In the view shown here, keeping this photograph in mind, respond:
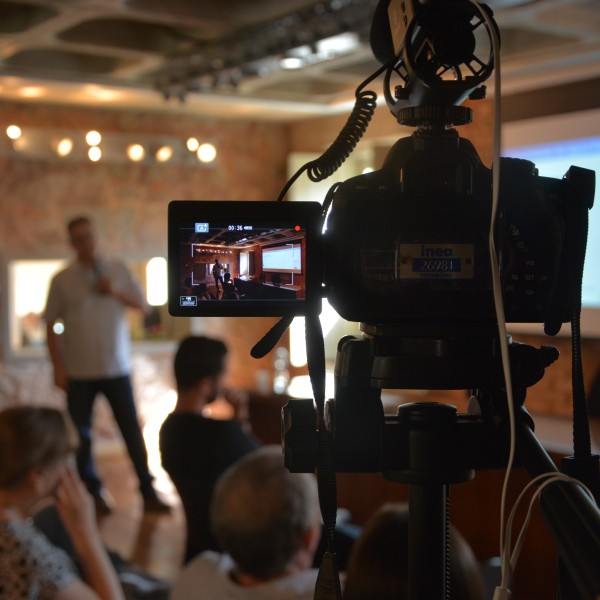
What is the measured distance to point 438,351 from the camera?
819mm

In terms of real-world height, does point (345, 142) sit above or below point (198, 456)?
above

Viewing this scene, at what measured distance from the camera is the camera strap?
831 mm

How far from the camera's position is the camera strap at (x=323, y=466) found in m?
0.83

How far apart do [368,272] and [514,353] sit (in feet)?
0.50

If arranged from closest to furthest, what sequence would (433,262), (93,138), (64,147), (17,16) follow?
(433,262) → (17,16) → (64,147) → (93,138)

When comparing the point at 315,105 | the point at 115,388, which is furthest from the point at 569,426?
the point at 315,105

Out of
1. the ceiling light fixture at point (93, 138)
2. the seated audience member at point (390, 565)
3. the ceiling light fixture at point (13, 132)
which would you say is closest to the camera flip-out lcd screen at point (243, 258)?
the seated audience member at point (390, 565)

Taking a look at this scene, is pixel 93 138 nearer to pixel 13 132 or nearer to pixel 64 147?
pixel 64 147

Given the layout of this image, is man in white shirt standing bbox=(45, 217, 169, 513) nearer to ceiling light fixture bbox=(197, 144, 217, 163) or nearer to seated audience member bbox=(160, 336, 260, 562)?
ceiling light fixture bbox=(197, 144, 217, 163)

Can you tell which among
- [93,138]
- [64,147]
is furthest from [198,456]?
[93,138]

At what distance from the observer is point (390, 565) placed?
4.81 ft

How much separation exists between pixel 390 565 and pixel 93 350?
386 centimetres

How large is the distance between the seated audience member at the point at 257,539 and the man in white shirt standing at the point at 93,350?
3.16m

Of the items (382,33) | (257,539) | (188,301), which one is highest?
(382,33)
